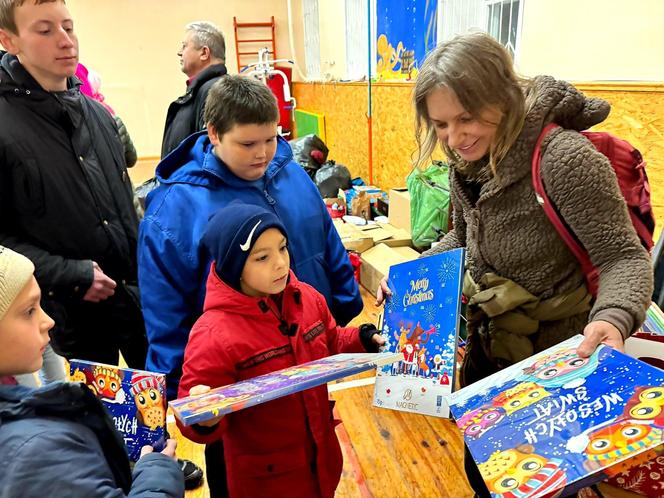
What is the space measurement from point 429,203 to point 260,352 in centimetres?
256

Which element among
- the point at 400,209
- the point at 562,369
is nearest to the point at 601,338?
the point at 562,369

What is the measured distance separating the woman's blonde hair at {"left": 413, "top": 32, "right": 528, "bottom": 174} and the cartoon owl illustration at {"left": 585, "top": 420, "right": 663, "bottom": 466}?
582 mm

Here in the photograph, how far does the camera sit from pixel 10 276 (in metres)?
0.74

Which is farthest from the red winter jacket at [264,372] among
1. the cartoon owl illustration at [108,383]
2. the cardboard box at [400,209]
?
the cardboard box at [400,209]

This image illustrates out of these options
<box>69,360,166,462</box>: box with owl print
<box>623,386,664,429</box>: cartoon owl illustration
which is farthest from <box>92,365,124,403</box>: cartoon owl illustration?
<box>623,386,664,429</box>: cartoon owl illustration

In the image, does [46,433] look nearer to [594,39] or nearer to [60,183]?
[60,183]

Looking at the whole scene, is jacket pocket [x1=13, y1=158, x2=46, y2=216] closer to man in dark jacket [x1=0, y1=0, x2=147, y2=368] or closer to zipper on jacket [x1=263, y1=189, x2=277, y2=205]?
man in dark jacket [x1=0, y1=0, x2=147, y2=368]

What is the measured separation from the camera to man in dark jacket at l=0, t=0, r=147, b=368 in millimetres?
1384

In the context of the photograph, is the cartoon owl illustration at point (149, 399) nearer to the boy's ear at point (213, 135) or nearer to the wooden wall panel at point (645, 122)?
the boy's ear at point (213, 135)

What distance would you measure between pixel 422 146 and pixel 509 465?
81cm

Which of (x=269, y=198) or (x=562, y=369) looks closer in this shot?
(x=562, y=369)

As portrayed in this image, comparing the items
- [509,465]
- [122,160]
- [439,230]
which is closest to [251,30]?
[439,230]

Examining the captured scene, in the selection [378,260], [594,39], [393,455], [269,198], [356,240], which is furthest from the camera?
[356,240]

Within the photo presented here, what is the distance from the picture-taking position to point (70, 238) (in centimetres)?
149
